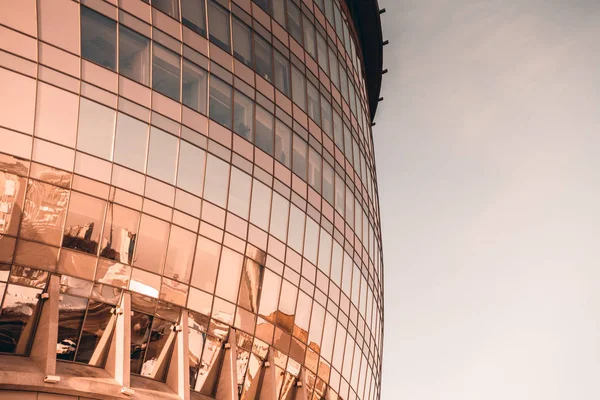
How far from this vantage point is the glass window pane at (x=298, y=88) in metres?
40.8

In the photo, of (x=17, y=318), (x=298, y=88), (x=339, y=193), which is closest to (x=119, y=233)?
(x=17, y=318)

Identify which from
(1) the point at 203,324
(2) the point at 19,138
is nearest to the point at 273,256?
(1) the point at 203,324

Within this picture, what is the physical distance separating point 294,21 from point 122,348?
21.0 meters

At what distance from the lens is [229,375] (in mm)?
32688

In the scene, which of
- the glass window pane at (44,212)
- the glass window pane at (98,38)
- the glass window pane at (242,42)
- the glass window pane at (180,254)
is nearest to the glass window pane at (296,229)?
the glass window pane at (180,254)

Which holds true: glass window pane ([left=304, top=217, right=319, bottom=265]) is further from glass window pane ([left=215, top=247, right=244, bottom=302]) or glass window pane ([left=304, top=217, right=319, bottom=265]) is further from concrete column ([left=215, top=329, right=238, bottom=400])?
concrete column ([left=215, top=329, right=238, bottom=400])

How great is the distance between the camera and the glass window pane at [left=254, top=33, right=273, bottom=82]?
38.2 meters

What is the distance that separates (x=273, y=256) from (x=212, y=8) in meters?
11.3

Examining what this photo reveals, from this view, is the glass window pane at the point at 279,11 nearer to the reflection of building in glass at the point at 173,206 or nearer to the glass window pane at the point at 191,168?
the reflection of building in glass at the point at 173,206

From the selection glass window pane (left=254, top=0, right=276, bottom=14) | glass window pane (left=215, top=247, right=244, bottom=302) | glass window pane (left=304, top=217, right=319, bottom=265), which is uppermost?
glass window pane (left=254, top=0, right=276, bottom=14)

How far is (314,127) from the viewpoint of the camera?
41844 mm

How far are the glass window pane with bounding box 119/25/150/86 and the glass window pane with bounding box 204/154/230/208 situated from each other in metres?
4.27

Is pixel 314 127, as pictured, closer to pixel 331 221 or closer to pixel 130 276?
pixel 331 221

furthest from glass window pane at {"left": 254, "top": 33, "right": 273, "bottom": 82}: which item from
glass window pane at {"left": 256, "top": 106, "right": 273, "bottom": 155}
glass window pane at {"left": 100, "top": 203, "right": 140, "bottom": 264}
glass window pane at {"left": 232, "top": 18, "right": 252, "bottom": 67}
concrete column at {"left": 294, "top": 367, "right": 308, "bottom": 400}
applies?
concrete column at {"left": 294, "top": 367, "right": 308, "bottom": 400}
